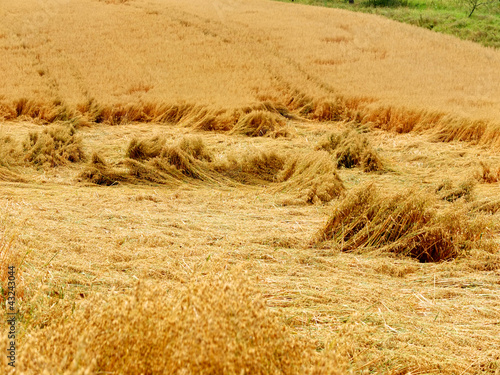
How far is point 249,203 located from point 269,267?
175cm

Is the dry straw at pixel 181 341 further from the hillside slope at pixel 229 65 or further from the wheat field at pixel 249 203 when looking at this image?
the hillside slope at pixel 229 65

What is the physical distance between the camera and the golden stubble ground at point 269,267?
7.37 feet

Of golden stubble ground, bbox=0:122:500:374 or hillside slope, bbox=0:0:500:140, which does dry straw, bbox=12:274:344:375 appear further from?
hillside slope, bbox=0:0:500:140

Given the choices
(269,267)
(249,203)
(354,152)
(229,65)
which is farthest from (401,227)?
(229,65)

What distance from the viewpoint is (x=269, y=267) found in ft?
10.1

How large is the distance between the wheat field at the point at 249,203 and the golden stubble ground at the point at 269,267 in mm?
14

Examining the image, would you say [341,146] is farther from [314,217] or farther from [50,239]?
[50,239]

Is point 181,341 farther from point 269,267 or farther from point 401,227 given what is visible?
point 401,227

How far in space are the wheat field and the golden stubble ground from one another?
0.01m

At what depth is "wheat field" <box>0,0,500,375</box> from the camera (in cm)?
166

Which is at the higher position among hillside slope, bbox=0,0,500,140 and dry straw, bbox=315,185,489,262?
dry straw, bbox=315,185,489,262


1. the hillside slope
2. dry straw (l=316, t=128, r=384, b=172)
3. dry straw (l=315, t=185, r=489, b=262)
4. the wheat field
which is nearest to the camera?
the wheat field

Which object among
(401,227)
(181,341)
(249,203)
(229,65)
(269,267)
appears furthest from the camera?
(229,65)

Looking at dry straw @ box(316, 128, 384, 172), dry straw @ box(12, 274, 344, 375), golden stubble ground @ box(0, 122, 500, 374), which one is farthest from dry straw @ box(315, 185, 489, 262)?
dry straw @ box(316, 128, 384, 172)
